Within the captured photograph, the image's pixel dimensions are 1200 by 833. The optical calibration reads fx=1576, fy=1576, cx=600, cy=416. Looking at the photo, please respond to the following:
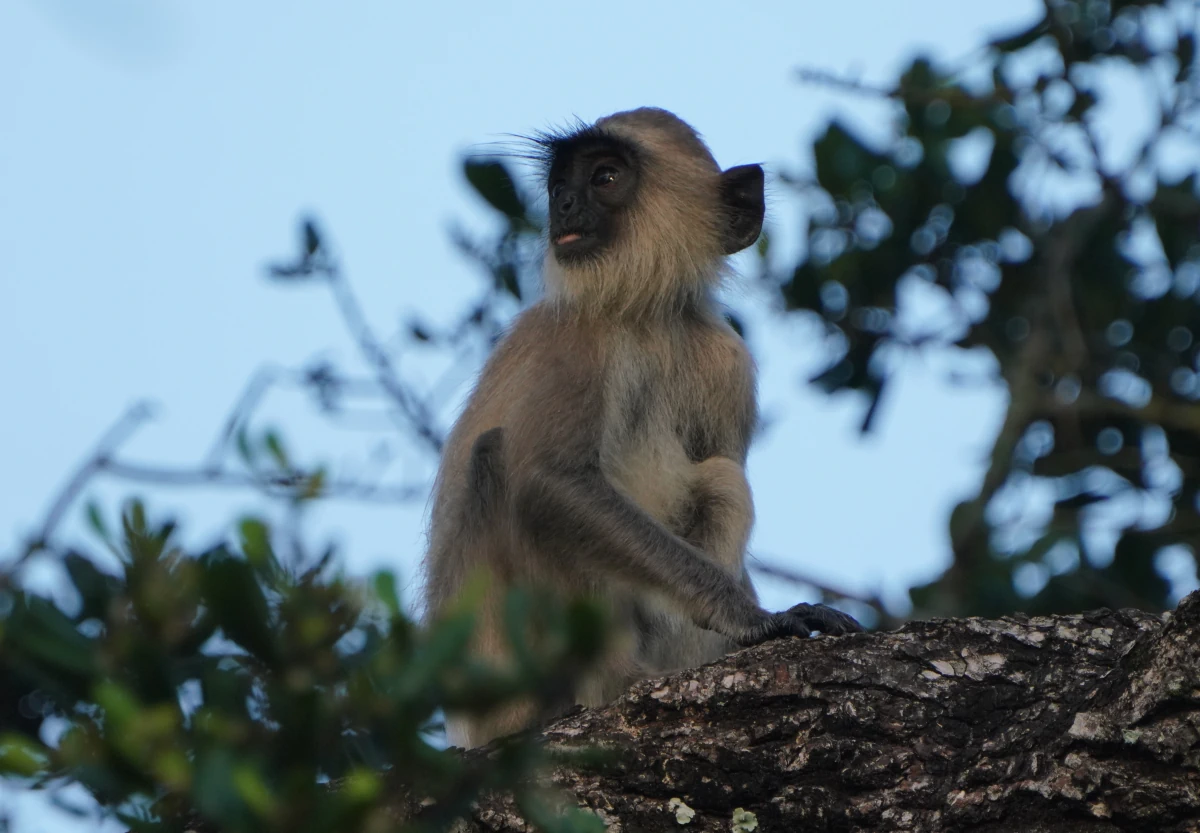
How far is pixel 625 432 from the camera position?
588cm

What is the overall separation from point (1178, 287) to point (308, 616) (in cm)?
595

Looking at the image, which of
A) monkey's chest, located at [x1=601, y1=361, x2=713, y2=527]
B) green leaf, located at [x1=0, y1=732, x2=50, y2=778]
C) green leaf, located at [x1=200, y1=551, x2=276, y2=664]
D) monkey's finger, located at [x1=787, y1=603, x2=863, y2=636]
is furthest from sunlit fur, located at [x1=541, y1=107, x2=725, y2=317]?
green leaf, located at [x1=0, y1=732, x2=50, y2=778]

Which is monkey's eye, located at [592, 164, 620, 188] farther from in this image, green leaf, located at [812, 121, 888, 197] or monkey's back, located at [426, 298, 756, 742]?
green leaf, located at [812, 121, 888, 197]

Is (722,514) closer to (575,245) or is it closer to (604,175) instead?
(575,245)

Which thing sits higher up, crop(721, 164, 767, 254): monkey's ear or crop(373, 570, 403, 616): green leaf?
crop(721, 164, 767, 254): monkey's ear

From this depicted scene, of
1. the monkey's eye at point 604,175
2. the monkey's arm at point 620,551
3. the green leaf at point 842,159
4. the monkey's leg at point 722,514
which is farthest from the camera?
the green leaf at point 842,159

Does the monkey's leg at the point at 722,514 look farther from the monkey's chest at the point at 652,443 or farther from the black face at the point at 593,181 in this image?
the black face at the point at 593,181

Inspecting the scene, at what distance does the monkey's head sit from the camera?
20.4 ft

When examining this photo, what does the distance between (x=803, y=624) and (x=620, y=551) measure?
737 mm

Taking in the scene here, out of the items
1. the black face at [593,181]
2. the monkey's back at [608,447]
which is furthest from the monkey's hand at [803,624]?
the black face at [593,181]

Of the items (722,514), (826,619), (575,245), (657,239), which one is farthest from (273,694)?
(657,239)

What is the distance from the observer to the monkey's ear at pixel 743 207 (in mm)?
6711

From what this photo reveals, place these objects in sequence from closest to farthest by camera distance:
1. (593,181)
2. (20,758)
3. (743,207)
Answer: (20,758), (593,181), (743,207)

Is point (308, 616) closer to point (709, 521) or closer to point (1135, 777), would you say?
point (1135, 777)
